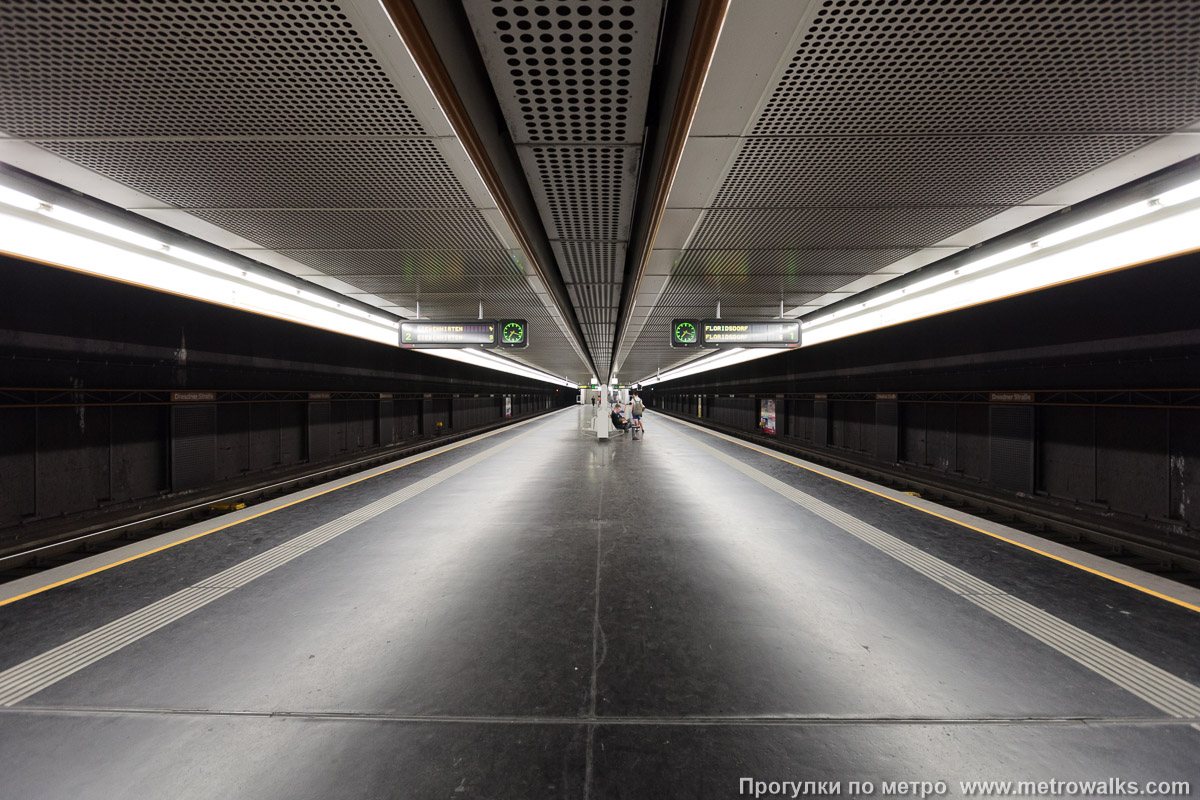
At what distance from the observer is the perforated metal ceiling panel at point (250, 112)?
1.91m

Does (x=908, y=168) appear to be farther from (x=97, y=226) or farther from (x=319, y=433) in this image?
(x=319, y=433)

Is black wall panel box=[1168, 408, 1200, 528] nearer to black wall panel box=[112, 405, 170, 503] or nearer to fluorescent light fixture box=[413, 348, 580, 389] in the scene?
black wall panel box=[112, 405, 170, 503]

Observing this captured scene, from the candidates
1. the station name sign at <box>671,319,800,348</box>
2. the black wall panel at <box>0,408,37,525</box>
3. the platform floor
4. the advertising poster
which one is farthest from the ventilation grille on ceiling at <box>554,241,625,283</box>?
the advertising poster

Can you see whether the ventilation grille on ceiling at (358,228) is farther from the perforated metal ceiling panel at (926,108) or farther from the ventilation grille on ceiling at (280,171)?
the perforated metal ceiling panel at (926,108)

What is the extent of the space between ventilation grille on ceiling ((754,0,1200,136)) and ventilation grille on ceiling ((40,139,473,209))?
8.25 ft

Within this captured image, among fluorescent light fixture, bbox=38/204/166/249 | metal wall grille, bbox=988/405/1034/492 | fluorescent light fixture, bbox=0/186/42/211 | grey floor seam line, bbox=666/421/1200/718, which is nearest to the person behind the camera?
grey floor seam line, bbox=666/421/1200/718

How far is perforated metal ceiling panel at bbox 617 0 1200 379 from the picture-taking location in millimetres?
1904

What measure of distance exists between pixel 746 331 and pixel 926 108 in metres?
5.38

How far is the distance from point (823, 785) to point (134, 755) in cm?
308

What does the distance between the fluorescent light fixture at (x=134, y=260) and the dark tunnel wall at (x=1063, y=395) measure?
10.1 metres

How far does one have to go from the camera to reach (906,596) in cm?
327

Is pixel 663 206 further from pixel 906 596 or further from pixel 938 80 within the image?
pixel 906 596

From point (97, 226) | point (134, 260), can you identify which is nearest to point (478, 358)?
point (134, 260)

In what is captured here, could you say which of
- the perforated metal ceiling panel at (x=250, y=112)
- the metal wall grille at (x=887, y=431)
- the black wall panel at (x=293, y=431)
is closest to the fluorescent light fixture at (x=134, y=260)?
the perforated metal ceiling panel at (x=250, y=112)
